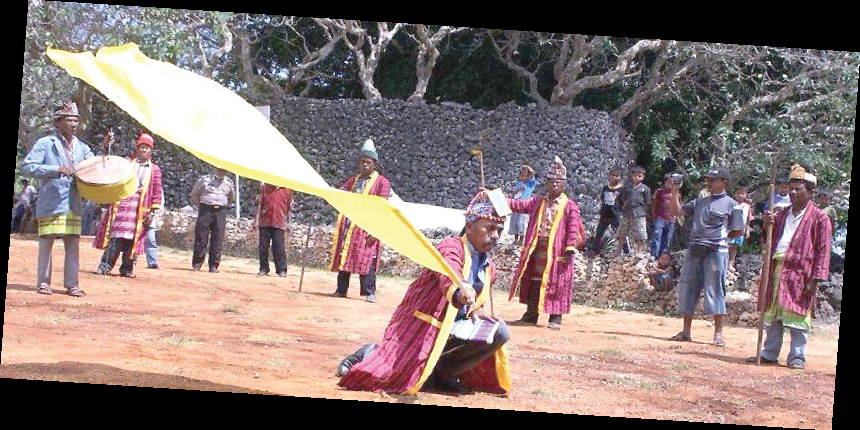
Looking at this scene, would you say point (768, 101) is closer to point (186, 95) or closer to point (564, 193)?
point (564, 193)

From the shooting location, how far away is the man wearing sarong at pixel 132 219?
Result: 24.6 feet

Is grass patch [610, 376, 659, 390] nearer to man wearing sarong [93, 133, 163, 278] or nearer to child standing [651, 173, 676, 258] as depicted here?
child standing [651, 173, 676, 258]

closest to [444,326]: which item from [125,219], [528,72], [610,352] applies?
[610,352]

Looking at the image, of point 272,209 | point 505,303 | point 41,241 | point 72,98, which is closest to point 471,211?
point 505,303

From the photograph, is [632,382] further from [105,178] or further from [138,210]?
A: [138,210]

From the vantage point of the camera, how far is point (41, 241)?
677cm

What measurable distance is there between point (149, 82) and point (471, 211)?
1.89m

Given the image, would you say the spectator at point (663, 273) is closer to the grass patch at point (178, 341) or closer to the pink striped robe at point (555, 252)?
the pink striped robe at point (555, 252)

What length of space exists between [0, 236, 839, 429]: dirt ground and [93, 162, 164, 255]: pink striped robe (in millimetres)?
219

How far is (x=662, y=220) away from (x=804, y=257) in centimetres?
118

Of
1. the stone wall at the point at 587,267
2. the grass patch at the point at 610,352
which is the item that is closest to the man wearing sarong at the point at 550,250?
the stone wall at the point at 587,267

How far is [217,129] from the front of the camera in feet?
17.3

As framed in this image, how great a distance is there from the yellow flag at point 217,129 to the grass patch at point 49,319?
77.3 inches

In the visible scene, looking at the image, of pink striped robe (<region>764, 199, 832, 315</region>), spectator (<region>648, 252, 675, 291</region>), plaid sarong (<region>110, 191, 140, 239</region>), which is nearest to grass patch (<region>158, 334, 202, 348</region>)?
plaid sarong (<region>110, 191, 140, 239</region>)
